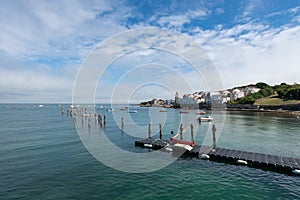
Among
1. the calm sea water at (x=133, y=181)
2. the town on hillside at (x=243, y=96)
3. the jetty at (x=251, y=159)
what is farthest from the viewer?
the town on hillside at (x=243, y=96)

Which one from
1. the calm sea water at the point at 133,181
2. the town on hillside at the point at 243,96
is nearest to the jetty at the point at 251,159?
the calm sea water at the point at 133,181

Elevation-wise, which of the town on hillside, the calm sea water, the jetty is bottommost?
the calm sea water

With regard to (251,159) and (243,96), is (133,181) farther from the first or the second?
(243,96)

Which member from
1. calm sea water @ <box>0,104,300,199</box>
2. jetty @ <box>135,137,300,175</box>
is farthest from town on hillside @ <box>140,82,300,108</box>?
calm sea water @ <box>0,104,300,199</box>

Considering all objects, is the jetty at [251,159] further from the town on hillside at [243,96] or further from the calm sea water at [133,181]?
the town on hillside at [243,96]

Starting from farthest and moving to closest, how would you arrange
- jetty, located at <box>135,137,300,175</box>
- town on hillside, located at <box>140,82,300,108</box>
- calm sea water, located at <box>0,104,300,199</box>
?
town on hillside, located at <box>140,82,300,108</box> < jetty, located at <box>135,137,300,175</box> < calm sea water, located at <box>0,104,300,199</box>

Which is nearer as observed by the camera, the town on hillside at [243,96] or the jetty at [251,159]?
the jetty at [251,159]

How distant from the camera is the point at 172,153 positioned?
848 inches

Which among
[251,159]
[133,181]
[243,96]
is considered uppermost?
[243,96]

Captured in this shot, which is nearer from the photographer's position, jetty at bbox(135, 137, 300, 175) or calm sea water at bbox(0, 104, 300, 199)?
calm sea water at bbox(0, 104, 300, 199)

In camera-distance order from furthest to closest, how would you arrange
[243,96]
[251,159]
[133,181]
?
[243,96], [251,159], [133,181]

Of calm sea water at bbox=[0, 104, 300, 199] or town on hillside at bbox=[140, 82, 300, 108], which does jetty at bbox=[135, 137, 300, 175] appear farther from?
town on hillside at bbox=[140, 82, 300, 108]

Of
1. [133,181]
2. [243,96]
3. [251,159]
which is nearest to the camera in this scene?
[133,181]

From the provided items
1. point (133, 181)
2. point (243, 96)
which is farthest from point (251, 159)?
point (243, 96)
